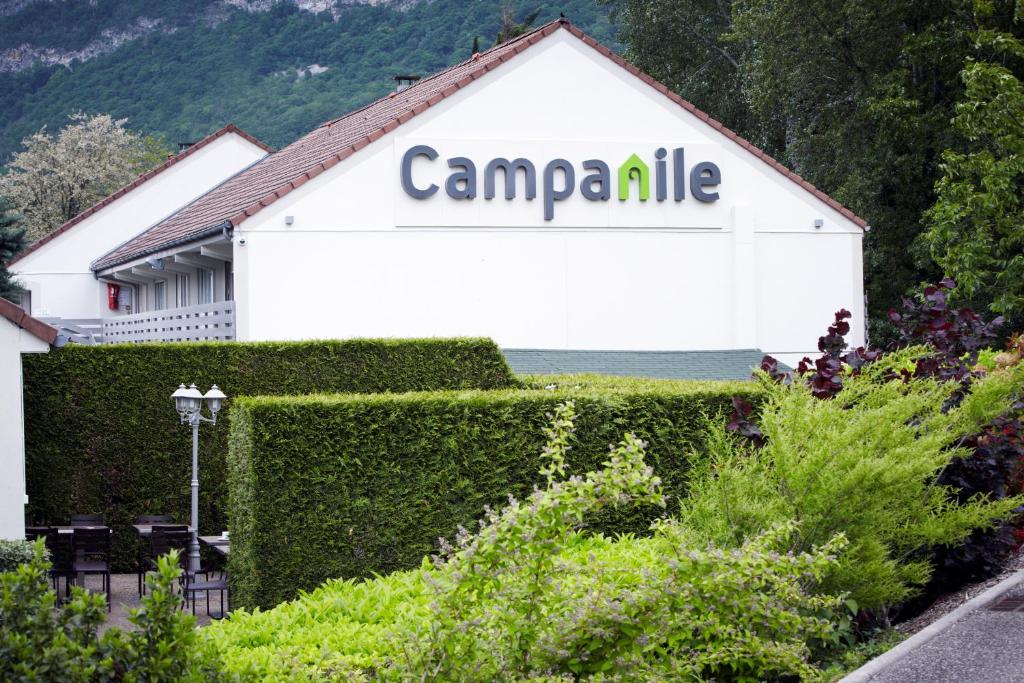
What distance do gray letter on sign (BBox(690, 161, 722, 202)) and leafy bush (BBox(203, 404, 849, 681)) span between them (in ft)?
59.0

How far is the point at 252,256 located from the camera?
72.1 ft

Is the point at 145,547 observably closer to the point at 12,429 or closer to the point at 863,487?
the point at 12,429

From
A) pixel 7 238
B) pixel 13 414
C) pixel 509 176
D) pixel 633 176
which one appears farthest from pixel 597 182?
pixel 13 414

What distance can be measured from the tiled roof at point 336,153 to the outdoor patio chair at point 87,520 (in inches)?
318

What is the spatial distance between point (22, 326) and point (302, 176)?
9472 mm

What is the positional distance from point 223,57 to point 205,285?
200ft

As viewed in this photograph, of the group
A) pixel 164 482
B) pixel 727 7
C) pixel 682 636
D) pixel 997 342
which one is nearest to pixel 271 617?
pixel 682 636

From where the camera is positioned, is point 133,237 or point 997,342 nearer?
point 997,342

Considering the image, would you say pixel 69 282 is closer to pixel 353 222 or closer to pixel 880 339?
pixel 353 222

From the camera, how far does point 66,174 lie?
2280 inches

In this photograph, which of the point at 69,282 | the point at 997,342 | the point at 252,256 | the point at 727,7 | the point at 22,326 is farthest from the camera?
the point at 727,7

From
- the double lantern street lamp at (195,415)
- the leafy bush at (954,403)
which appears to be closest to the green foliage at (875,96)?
the leafy bush at (954,403)

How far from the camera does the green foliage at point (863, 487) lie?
7.70m

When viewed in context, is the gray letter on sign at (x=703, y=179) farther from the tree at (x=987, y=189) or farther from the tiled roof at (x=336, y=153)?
the tree at (x=987, y=189)
